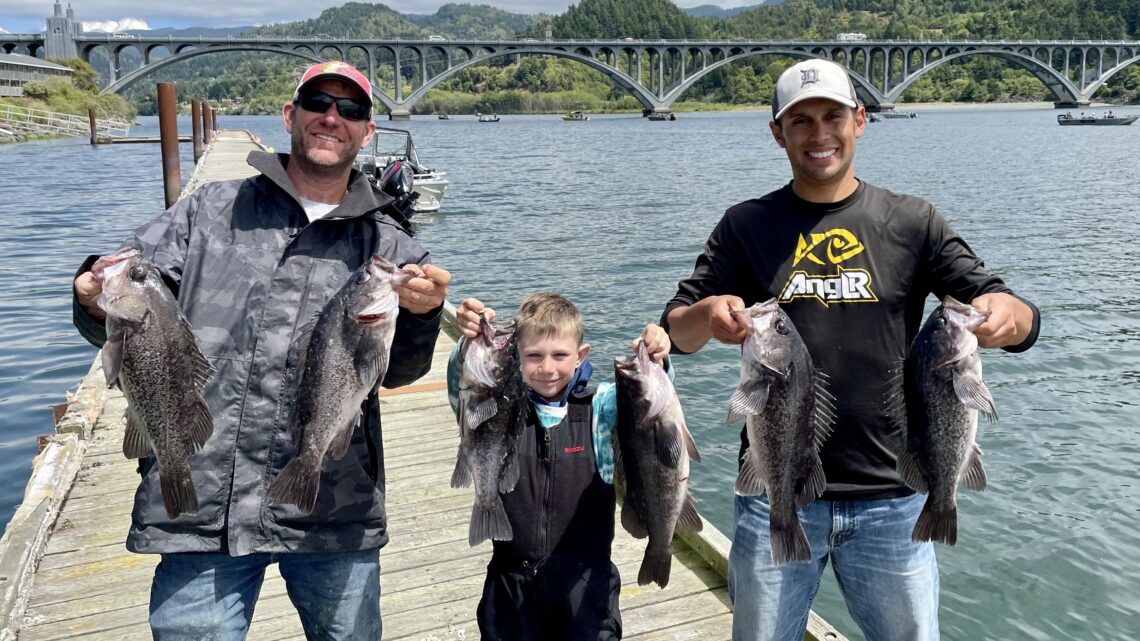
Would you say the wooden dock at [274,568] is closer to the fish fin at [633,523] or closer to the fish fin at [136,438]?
the fish fin at [633,523]

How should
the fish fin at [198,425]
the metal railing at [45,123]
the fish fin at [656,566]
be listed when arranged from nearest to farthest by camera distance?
the fish fin at [198,425], the fish fin at [656,566], the metal railing at [45,123]

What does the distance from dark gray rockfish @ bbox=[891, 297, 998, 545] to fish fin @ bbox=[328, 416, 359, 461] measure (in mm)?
2233

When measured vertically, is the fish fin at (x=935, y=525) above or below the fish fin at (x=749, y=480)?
below

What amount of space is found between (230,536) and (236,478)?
0.22m

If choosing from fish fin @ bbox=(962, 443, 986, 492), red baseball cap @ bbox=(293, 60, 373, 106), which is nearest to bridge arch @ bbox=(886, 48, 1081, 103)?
fish fin @ bbox=(962, 443, 986, 492)

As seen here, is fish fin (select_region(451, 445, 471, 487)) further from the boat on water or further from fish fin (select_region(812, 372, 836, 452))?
the boat on water

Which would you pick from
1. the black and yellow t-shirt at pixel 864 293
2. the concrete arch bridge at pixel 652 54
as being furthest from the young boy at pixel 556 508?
the concrete arch bridge at pixel 652 54

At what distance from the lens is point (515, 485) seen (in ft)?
12.9

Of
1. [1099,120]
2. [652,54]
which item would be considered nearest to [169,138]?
[1099,120]

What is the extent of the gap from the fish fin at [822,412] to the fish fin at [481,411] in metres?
1.35

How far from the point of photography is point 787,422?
3.52 metres

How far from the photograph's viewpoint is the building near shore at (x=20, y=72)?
3607 inches

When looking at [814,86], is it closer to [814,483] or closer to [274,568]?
[814,483]

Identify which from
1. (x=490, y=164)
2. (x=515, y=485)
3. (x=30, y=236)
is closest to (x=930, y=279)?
(x=515, y=485)
